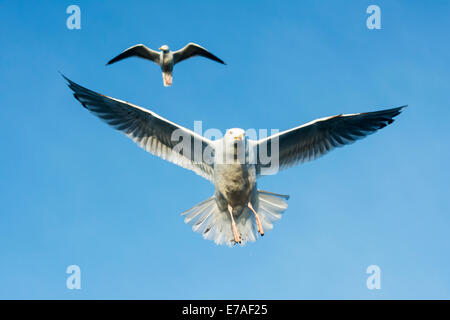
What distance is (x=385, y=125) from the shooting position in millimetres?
6742

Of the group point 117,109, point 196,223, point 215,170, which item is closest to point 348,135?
point 215,170

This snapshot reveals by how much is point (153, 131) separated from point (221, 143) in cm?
95

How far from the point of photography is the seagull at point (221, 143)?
635 centimetres

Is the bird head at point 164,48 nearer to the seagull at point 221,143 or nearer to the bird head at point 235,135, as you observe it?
the seagull at point 221,143

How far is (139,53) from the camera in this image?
957 cm

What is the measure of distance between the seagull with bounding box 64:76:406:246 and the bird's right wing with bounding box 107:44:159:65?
290cm

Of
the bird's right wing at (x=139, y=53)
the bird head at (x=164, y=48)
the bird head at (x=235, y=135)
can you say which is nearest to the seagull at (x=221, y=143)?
the bird head at (x=235, y=135)

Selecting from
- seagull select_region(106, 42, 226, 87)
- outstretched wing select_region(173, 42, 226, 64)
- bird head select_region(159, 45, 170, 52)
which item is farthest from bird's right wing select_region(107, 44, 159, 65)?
outstretched wing select_region(173, 42, 226, 64)

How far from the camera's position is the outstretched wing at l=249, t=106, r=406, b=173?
21.4 feet

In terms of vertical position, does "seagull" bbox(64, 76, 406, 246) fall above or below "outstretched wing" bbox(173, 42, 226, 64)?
below

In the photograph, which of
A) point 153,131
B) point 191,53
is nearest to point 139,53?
point 191,53

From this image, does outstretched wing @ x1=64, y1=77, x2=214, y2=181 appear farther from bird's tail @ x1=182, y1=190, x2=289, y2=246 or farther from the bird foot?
the bird foot

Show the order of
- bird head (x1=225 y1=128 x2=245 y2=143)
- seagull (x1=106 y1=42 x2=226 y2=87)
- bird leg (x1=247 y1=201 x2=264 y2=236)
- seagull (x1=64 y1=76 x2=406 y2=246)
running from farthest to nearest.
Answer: seagull (x1=106 y1=42 x2=226 y2=87)
seagull (x1=64 y1=76 x2=406 y2=246)
bird leg (x1=247 y1=201 x2=264 y2=236)
bird head (x1=225 y1=128 x2=245 y2=143)

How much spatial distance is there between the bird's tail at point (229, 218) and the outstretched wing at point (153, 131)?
0.43m
